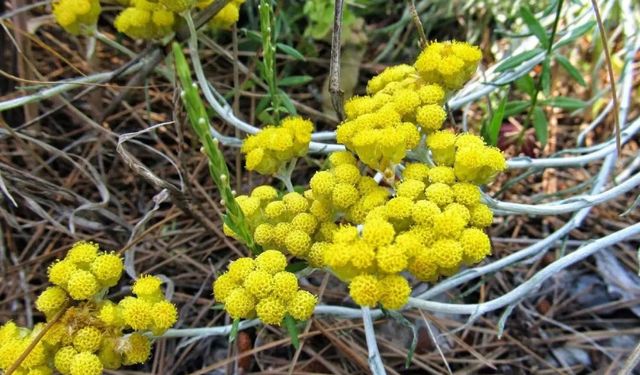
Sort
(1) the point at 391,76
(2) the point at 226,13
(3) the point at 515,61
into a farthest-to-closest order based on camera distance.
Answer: (3) the point at 515,61 < (2) the point at 226,13 < (1) the point at 391,76

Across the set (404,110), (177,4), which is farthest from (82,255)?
(404,110)

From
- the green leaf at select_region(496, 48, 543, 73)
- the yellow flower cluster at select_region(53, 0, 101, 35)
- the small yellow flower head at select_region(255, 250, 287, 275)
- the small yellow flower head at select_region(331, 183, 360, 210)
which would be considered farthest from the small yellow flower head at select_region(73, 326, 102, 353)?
the green leaf at select_region(496, 48, 543, 73)

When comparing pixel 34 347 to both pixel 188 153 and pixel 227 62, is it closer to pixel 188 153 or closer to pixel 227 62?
pixel 188 153

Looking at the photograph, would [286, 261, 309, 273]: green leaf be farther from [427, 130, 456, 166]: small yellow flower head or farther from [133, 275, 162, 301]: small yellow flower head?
[427, 130, 456, 166]: small yellow flower head

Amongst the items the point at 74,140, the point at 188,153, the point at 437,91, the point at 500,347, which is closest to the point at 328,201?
the point at 437,91

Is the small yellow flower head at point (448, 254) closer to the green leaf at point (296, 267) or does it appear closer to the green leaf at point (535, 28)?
the green leaf at point (296, 267)

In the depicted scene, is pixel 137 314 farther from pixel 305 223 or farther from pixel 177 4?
pixel 177 4
